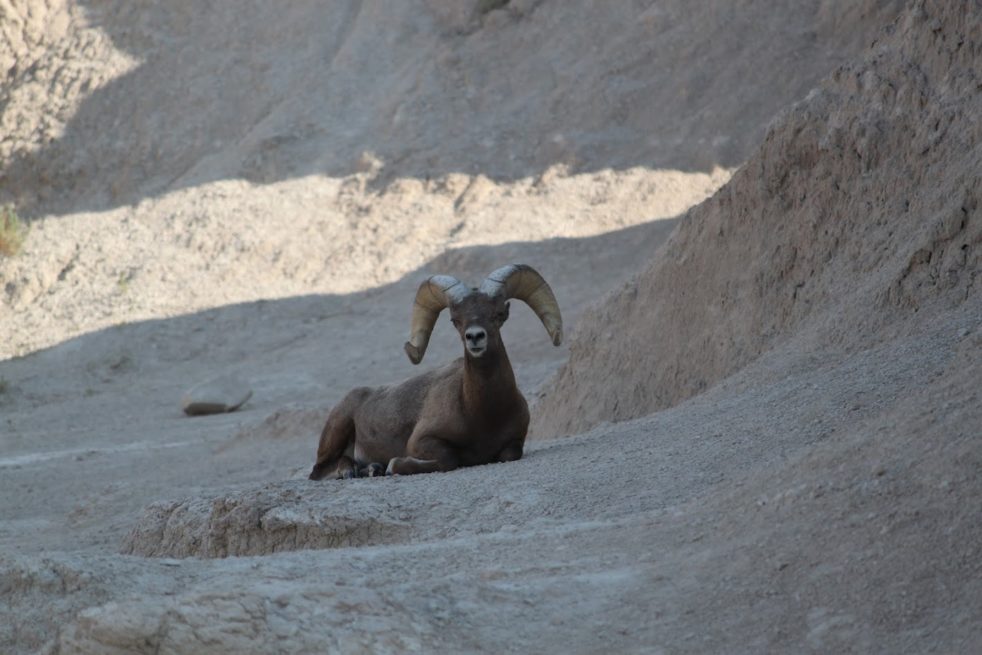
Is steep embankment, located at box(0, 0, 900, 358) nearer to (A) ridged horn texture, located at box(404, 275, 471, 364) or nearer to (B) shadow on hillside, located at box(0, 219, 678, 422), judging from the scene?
(B) shadow on hillside, located at box(0, 219, 678, 422)

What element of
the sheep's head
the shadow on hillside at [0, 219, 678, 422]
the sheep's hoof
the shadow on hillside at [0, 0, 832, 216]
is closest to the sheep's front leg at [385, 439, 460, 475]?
the sheep's hoof

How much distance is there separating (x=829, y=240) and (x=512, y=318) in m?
11.1

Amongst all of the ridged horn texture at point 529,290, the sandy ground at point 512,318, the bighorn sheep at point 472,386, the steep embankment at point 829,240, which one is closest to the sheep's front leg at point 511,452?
the bighorn sheep at point 472,386

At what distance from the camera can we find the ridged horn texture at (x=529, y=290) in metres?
10.4

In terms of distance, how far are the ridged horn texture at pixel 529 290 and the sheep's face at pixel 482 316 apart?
0.33 ft

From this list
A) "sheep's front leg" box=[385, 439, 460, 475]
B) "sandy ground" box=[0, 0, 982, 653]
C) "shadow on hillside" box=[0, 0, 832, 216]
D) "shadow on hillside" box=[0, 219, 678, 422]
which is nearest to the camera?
"sandy ground" box=[0, 0, 982, 653]

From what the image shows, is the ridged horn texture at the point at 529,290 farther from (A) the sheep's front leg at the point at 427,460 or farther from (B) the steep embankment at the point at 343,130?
(B) the steep embankment at the point at 343,130

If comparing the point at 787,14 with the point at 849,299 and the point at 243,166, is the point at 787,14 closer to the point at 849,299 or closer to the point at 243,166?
the point at 243,166

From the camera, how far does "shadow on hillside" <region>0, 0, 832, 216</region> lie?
87.6 ft

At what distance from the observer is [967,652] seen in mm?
4539

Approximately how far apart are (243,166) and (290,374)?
723cm

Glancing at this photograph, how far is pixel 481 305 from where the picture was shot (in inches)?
403

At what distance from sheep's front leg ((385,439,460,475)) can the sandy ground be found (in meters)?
0.76

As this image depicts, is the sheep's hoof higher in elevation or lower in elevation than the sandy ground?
lower
